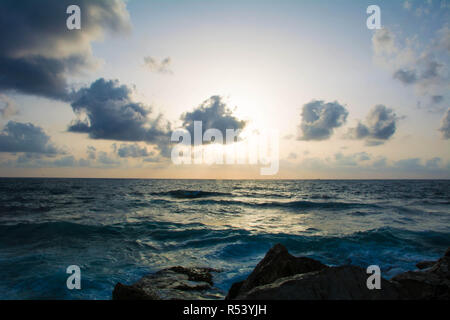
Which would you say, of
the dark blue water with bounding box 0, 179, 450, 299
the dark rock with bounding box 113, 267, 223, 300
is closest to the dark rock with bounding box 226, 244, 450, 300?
the dark rock with bounding box 113, 267, 223, 300

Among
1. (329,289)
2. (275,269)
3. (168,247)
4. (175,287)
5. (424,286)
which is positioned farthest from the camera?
(168,247)

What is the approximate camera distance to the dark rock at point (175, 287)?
5.49 metres

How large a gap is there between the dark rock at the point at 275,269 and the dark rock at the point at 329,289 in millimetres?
1393

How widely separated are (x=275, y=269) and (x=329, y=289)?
182 cm

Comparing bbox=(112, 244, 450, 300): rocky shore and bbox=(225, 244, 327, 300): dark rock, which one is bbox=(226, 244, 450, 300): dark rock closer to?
bbox=(112, 244, 450, 300): rocky shore

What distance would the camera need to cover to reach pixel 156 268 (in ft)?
31.4

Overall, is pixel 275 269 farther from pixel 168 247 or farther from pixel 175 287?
pixel 168 247

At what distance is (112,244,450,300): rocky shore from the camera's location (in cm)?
413

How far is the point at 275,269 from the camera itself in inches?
229

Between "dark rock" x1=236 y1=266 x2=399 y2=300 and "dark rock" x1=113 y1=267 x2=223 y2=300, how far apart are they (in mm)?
2753

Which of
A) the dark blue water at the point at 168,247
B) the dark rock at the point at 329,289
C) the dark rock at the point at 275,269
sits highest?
the dark rock at the point at 329,289

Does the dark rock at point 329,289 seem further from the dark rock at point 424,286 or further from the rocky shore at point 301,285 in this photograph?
the dark rock at point 424,286

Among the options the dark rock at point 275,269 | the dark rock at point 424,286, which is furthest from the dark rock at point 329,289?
the dark rock at point 275,269

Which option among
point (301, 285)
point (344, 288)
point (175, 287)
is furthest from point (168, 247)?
point (344, 288)
